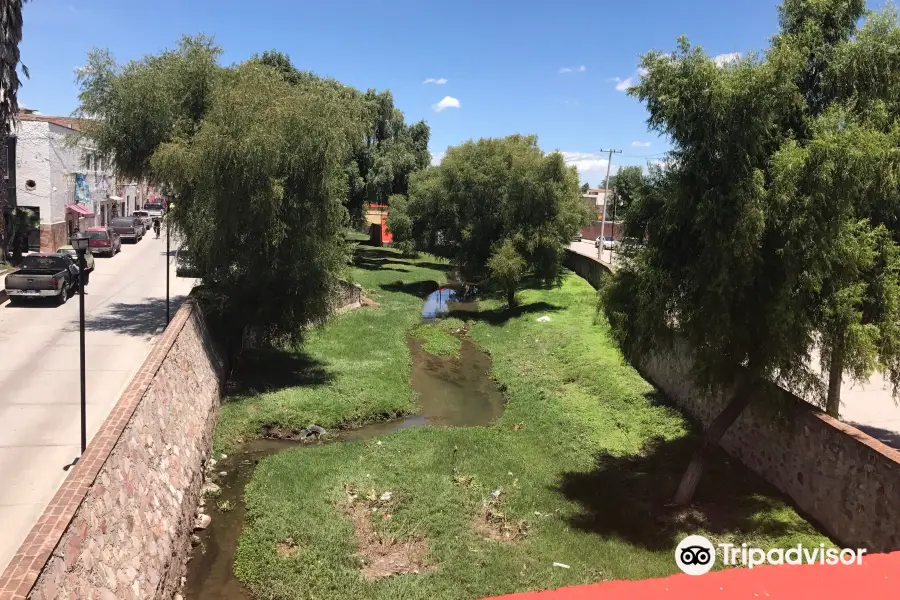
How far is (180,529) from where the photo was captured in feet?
36.1

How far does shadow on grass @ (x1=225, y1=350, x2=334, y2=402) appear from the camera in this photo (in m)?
19.9

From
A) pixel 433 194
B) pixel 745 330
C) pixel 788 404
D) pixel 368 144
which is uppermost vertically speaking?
pixel 368 144

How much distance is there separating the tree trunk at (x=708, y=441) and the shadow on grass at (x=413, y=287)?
29.2 metres

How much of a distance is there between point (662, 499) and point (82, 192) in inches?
1710

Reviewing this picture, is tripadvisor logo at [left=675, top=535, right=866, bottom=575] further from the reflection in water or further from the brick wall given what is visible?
the reflection in water

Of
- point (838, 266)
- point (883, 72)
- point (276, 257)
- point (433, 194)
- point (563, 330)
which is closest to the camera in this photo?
point (838, 266)

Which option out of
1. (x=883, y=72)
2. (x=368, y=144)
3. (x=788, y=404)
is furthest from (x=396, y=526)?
(x=368, y=144)

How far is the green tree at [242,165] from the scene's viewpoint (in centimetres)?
1798

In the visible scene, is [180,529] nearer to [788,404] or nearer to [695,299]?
[695,299]

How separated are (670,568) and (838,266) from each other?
5.86 metres

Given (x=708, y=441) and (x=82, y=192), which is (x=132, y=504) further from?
(x=82, y=192)

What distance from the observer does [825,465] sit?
37.0 feet

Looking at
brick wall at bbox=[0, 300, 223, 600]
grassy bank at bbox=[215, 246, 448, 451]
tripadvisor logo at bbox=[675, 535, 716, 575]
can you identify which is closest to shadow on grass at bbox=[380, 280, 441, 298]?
grassy bank at bbox=[215, 246, 448, 451]

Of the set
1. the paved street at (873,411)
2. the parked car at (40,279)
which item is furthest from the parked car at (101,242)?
the paved street at (873,411)
